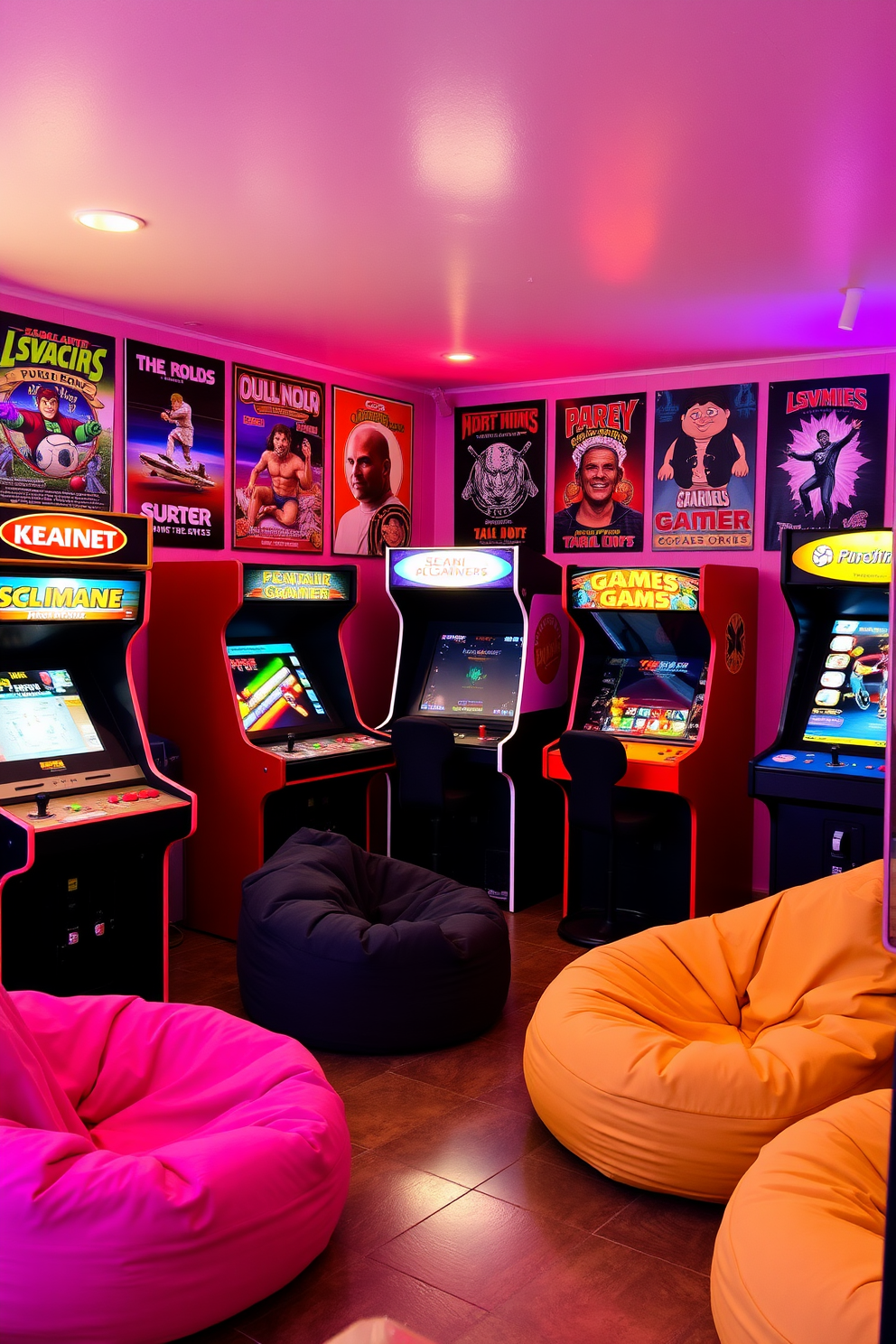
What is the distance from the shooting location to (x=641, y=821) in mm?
4844

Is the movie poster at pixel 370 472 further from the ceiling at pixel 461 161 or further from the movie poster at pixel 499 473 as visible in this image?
the ceiling at pixel 461 161

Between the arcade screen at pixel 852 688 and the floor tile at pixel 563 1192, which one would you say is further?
the arcade screen at pixel 852 688

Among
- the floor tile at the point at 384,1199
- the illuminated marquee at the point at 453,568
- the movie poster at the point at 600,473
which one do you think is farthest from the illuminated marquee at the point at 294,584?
the floor tile at the point at 384,1199

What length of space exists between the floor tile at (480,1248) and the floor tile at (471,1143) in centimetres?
16

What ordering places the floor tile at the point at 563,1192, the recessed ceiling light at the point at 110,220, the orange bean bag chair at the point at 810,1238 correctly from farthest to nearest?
the recessed ceiling light at the point at 110,220, the floor tile at the point at 563,1192, the orange bean bag chair at the point at 810,1238

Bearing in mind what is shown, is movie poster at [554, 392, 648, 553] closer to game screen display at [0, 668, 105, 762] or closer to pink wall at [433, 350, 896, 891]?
pink wall at [433, 350, 896, 891]

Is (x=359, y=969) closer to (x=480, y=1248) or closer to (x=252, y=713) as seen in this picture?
(x=480, y=1248)

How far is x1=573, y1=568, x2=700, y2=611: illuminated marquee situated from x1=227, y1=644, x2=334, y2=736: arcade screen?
4.58 feet

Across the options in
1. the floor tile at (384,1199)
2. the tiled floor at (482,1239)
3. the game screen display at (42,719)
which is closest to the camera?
the tiled floor at (482,1239)

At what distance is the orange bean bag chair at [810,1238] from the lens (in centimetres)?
190

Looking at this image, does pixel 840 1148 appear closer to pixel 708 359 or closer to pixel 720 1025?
pixel 720 1025

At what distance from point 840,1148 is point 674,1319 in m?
0.52

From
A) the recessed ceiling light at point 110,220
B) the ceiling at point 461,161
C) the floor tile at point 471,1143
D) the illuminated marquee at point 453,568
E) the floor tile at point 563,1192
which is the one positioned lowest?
the floor tile at point 563,1192

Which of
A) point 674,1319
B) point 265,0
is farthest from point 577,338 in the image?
point 674,1319
